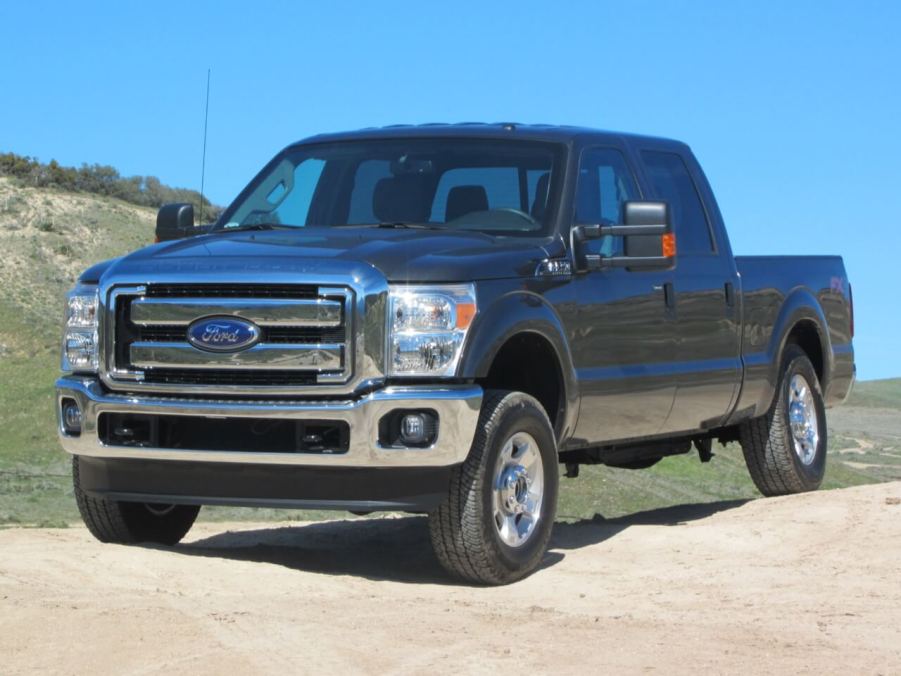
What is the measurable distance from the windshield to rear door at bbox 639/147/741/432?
1.22 m

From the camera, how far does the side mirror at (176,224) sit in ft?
31.3

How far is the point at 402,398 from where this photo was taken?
7.71 metres

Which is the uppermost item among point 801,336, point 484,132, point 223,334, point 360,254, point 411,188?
point 484,132

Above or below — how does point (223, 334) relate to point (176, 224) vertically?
below

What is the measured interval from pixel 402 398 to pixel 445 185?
1853 mm

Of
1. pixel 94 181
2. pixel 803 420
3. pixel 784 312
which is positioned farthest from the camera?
pixel 94 181

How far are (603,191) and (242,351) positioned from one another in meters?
2.56

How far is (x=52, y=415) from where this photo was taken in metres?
29.5

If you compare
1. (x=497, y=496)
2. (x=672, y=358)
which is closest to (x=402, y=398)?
(x=497, y=496)

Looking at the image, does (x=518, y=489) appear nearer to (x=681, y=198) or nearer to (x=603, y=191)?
(x=603, y=191)

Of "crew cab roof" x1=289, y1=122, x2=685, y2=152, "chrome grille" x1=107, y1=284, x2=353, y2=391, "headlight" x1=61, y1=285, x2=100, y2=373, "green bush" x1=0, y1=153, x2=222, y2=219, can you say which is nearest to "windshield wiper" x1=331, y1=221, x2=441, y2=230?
"crew cab roof" x1=289, y1=122, x2=685, y2=152

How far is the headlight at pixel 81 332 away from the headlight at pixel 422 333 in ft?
5.15

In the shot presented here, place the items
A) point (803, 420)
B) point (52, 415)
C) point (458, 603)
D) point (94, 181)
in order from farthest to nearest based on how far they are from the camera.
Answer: point (94, 181) < point (52, 415) < point (803, 420) < point (458, 603)

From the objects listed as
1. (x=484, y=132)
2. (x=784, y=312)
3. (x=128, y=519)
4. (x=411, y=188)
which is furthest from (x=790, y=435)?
(x=128, y=519)
